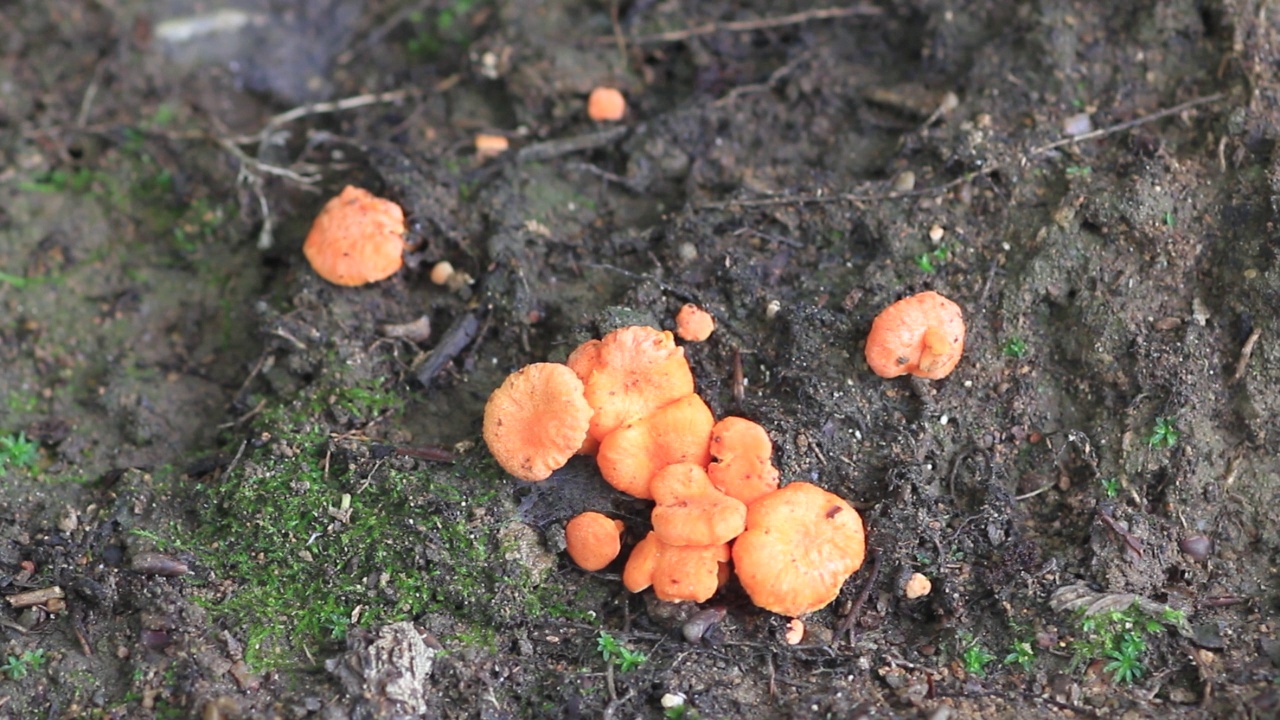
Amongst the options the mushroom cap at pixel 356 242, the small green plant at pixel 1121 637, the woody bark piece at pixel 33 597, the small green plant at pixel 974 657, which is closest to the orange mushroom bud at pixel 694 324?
the mushroom cap at pixel 356 242

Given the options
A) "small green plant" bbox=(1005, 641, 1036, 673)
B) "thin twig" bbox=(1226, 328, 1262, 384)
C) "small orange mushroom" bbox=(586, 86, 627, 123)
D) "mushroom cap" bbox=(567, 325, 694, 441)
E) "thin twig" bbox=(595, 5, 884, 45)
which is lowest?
"small green plant" bbox=(1005, 641, 1036, 673)

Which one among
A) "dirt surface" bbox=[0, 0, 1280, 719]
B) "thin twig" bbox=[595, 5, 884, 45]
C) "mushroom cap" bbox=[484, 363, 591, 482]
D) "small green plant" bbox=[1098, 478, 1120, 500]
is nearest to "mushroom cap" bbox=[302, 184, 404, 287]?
"dirt surface" bbox=[0, 0, 1280, 719]

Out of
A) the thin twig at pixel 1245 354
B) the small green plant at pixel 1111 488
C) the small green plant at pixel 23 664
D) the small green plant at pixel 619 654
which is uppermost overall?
the thin twig at pixel 1245 354

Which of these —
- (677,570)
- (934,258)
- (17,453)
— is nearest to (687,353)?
(677,570)

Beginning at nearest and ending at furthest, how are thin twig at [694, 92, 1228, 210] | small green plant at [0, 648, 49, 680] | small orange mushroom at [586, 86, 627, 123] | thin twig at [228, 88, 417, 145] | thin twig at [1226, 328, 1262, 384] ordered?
small green plant at [0, 648, 49, 680]
thin twig at [1226, 328, 1262, 384]
thin twig at [694, 92, 1228, 210]
small orange mushroom at [586, 86, 627, 123]
thin twig at [228, 88, 417, 145]

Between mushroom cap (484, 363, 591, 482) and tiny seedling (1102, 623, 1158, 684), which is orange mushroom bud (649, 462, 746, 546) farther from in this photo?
tiny seedling (1102, 623, 1158, 684)

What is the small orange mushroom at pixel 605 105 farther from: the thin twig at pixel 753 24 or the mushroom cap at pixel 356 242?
the mushroom cap at pixel 356 242

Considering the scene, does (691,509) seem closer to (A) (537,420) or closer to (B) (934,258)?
(A) (537,420)
